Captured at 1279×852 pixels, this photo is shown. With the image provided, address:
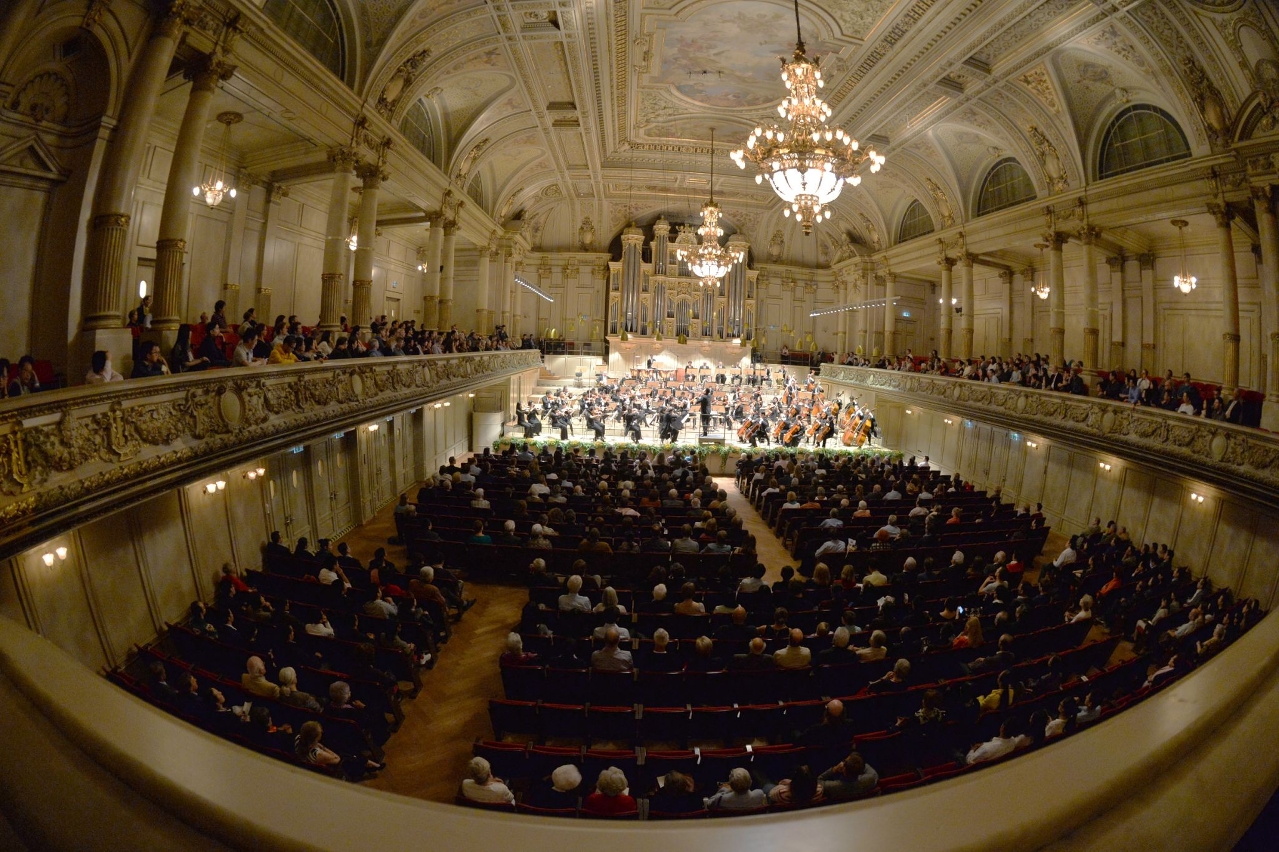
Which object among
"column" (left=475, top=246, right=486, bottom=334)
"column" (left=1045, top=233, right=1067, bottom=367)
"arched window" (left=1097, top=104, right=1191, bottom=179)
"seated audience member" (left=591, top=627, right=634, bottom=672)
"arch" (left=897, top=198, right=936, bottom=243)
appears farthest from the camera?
"column" (left=475, top=246, right=486, bottom=334)

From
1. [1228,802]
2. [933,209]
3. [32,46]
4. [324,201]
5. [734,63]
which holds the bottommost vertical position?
[1228,802]

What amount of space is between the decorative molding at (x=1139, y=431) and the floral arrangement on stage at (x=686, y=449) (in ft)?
11.9

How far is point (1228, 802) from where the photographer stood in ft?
3.33

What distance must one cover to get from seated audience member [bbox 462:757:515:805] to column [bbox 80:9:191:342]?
24.3 feet

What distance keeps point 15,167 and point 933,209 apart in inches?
1024

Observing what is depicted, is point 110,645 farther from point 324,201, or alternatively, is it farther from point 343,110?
point 324,201

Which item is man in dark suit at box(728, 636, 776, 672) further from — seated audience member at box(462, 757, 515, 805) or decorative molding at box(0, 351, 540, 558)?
decorative molding at box(0, 351, 540, 558)

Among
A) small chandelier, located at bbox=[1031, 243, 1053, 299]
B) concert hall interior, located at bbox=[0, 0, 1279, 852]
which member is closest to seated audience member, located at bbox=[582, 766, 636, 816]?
concert hall interior, located at bbox=[0, 0, 1279, 852]

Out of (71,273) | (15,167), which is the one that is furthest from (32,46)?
(71,273)

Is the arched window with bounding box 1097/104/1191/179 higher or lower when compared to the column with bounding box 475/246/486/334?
higher

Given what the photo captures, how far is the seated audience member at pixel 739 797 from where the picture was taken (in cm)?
425

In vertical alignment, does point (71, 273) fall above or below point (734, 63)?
below

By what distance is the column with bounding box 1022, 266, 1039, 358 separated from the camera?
24.1m

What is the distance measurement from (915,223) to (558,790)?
1130 inches
